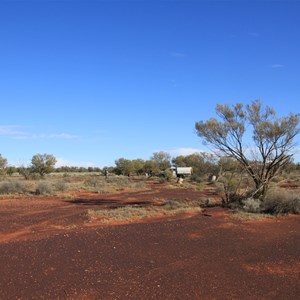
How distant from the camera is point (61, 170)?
359 feet

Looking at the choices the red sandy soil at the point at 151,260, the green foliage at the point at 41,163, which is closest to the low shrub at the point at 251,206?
the red sandy soil at the point at 151,260

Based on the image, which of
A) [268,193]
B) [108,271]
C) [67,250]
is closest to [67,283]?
[108,271]

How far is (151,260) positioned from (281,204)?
1176cm

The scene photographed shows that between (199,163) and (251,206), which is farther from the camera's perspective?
(199,163)

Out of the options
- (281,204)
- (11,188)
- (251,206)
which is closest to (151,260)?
(251,206)

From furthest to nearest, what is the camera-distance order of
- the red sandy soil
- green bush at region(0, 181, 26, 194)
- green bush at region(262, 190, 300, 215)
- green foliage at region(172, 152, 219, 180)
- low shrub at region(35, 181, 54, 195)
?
green foliage at region(172, 152, 219, 180) → green bush at region(0, 181, 26, 194) → low shrub at region(35, 181, 54, 195) → green bush at region(262, 190, 300, 215) → the red sandy soil

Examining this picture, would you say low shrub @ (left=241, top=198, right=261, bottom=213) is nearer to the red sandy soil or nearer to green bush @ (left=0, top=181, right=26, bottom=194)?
the red sandy soil

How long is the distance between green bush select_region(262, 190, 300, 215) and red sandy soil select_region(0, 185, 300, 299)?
3.40m

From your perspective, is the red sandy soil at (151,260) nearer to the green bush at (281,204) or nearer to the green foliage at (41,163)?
the green bush at (281,204)

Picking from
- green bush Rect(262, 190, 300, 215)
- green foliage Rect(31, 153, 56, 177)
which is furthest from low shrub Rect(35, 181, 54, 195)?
green foliage Rect(31, 153, 56, 177)

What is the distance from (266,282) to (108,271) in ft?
11.3

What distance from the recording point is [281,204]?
1975cm

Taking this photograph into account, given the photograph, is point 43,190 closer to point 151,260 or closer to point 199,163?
point 151,260

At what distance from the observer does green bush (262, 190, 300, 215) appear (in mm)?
19609
